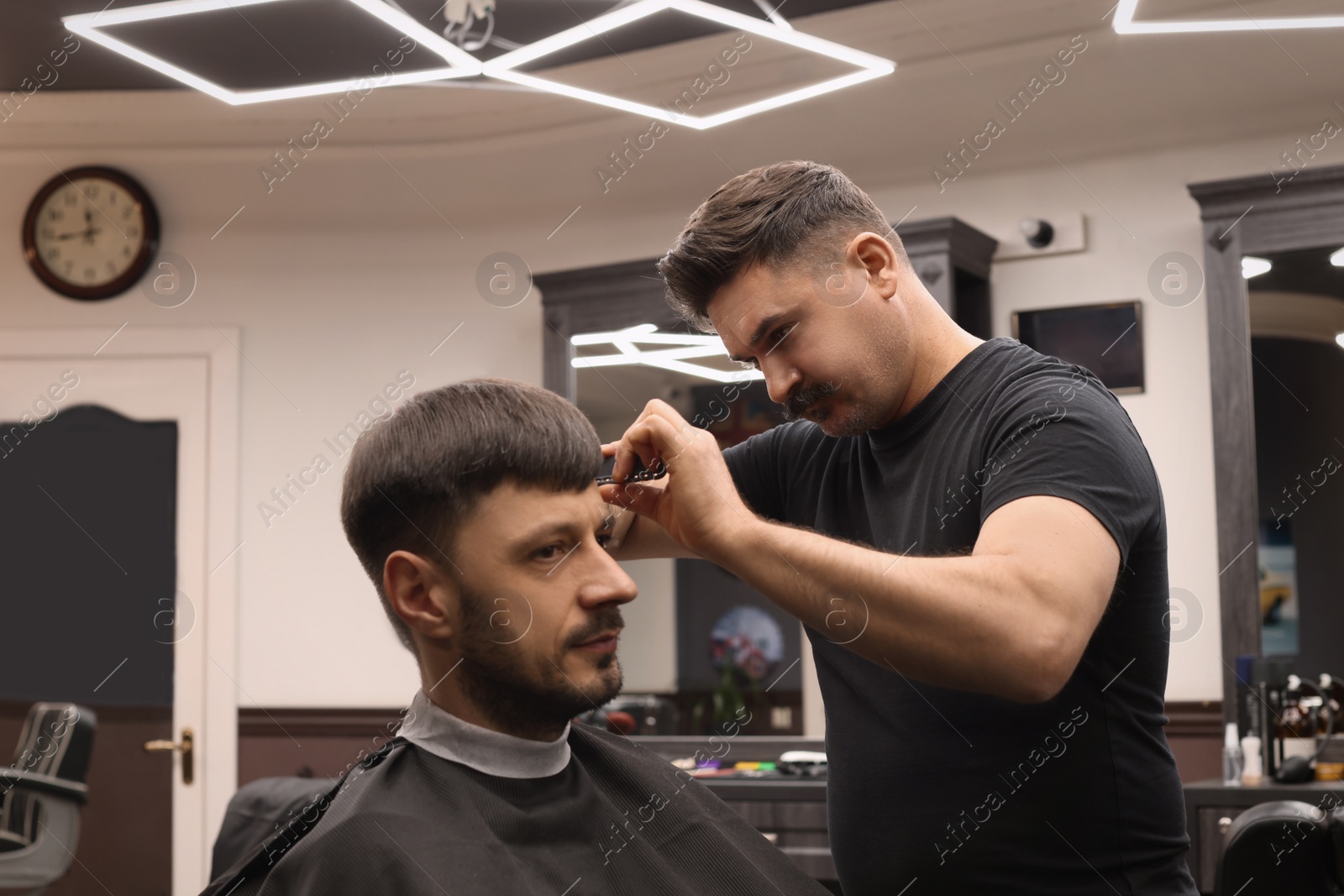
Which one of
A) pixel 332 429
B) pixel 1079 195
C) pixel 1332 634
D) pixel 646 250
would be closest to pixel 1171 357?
pixel 1079 195

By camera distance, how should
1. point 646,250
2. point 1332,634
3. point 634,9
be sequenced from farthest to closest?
point 646,250, point 1332,634, point 634,9

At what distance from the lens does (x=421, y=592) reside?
151cm

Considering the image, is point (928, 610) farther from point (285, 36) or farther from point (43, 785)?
point (43, 785)

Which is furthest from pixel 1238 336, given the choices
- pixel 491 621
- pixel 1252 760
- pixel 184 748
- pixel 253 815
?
pixel 184 748

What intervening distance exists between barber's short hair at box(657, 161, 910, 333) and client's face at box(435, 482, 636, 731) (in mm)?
388

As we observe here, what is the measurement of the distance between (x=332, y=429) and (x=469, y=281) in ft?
2.53

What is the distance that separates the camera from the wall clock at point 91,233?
4715mm

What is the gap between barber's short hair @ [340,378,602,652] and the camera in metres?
1.48

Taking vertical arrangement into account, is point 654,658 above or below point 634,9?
below

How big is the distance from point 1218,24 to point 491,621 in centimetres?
264

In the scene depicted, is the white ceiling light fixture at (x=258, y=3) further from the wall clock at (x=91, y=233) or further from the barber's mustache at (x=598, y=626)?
the barber's mustache at (x=598, y=626)

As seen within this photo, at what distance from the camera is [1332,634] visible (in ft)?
10.7

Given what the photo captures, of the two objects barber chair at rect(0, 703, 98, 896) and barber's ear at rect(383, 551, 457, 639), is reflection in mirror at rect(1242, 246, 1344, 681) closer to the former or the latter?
barber's ear at rect(383, 551, 457, 639)

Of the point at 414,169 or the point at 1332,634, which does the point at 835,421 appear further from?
the point at 414,169
